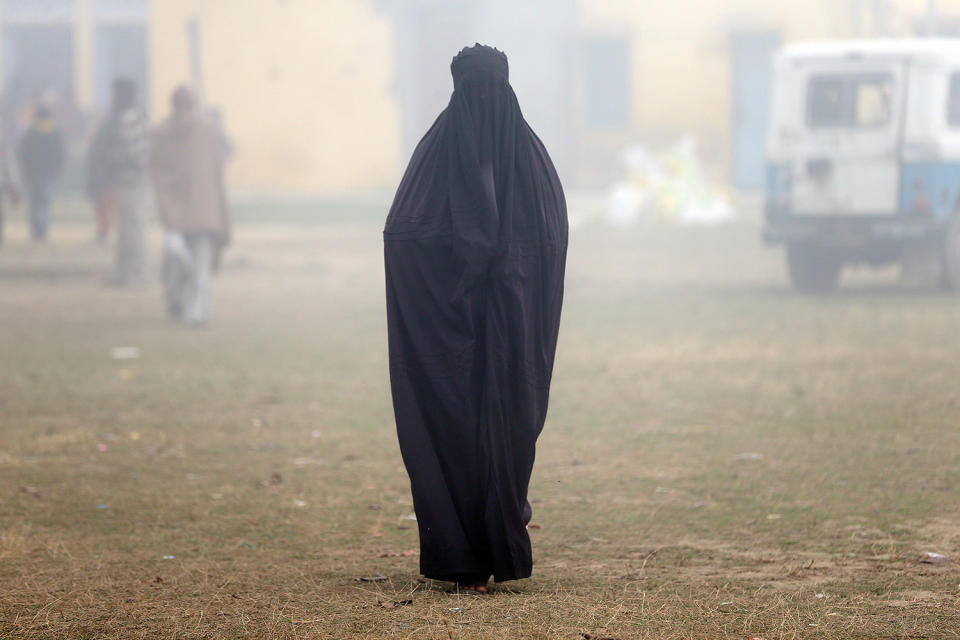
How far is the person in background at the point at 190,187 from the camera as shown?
1315 centimetres

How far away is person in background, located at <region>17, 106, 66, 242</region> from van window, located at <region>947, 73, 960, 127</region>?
43.2ft

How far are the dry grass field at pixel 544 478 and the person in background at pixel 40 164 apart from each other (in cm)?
811

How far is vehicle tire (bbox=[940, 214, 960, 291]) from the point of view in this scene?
592 inches

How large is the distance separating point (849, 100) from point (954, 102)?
101cm

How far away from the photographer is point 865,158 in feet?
50.0

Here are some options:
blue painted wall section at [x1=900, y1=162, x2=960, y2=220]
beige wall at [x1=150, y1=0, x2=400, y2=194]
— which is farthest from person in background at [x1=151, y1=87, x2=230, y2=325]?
beige wall at [x1=150, y1=0, x2=400, y2=194]

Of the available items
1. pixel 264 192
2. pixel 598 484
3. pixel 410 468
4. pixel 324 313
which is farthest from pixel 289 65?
pixel 410 468

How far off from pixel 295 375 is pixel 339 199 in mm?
19864

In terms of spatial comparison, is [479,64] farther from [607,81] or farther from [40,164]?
[607,81]

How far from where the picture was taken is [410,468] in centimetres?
498

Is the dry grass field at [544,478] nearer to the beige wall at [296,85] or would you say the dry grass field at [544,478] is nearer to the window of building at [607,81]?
the window of building at [607,81]

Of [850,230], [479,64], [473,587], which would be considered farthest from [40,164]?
[473,587]

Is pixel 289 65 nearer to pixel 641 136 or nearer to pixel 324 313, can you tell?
pixel 641 136

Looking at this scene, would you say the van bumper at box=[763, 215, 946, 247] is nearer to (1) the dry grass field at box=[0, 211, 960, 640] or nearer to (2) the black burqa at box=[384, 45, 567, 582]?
(1) the dry grass field at box=[0, 211, 960, 640]
